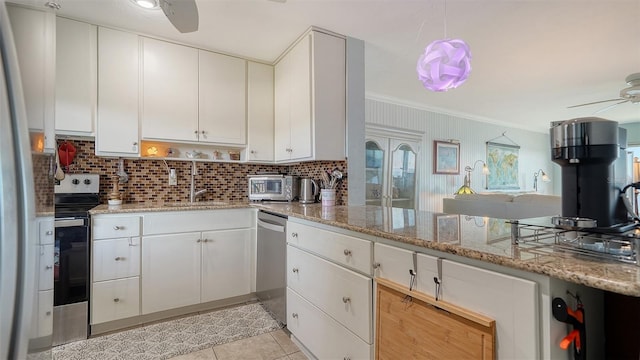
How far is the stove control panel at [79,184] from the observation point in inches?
92.0

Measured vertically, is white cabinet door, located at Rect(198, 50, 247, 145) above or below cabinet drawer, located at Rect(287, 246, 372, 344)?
above

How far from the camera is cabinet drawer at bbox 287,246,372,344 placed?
1.34m

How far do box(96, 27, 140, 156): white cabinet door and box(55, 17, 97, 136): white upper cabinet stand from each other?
54mm

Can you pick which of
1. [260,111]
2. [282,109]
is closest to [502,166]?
[282,109]

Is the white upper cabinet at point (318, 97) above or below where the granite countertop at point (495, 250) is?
above

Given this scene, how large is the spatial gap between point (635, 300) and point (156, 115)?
10.2ft

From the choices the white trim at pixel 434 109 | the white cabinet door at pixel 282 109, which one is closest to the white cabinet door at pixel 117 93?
the white cabinet door at pixel 282 109

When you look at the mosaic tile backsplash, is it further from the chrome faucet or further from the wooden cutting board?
the wooden cutting board

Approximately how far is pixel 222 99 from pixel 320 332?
7.53 feet

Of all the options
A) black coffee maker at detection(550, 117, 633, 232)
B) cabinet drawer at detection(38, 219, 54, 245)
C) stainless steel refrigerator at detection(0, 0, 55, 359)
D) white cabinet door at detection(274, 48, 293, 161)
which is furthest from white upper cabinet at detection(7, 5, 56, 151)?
white cabinet door at detection(274, 48, 293, 161)

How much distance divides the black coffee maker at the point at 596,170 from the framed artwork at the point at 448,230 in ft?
1.11

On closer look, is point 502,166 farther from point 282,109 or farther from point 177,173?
point 177,173

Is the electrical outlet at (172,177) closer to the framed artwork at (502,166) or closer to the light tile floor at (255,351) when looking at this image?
the light tile floor at (255,351)

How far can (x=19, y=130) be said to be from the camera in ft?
1.46
